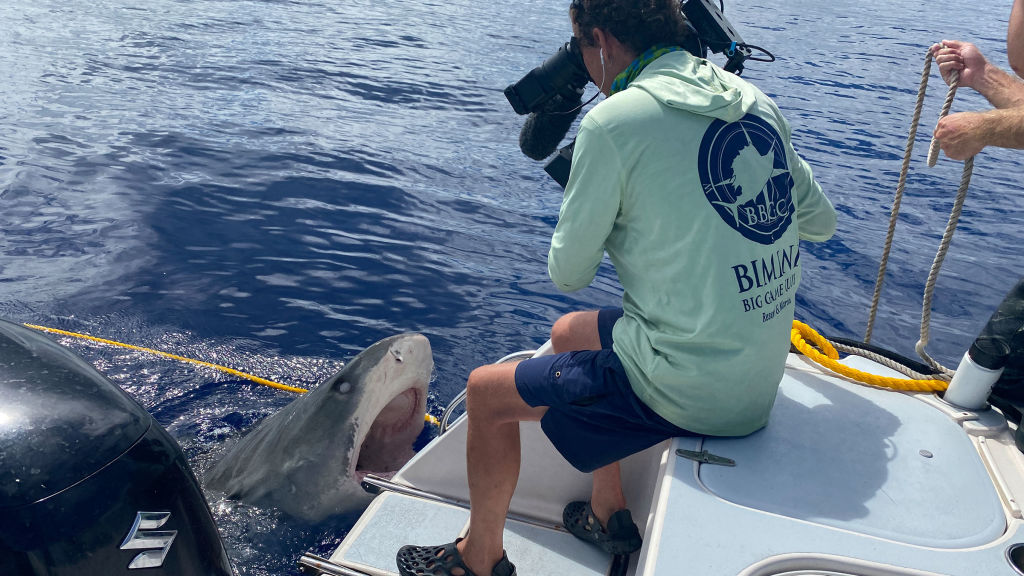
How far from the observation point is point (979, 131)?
87.2 inches

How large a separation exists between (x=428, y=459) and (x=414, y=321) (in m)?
2.54

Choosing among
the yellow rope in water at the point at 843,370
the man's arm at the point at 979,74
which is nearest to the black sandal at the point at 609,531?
the yellow rope in water at the point at 843,370

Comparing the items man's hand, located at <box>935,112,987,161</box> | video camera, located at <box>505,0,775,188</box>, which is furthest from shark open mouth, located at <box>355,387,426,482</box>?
man's hand, located at <box>935,112,987,161</box>

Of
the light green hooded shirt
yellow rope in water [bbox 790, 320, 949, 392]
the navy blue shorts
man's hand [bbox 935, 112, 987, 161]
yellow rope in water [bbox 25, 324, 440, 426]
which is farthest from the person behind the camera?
yellow rope in water [bbox 25, 324, 440, 426]

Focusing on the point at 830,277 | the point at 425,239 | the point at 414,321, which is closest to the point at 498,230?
the point at 425,239

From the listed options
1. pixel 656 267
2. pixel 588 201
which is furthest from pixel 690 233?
pixel 588 201

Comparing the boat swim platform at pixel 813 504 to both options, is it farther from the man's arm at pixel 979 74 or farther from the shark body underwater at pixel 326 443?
the man's arm at pixel 979 74

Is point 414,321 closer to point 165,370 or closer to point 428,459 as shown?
point 165,370

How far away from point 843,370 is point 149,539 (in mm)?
2080

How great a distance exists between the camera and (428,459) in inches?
118

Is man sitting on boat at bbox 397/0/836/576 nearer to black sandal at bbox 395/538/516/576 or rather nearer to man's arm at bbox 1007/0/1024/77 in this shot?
black sandal at bbox 395/538/516/576

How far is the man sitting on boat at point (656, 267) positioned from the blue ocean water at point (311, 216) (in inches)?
49.9

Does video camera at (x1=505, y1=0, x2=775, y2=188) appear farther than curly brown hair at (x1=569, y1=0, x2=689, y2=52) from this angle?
Yes

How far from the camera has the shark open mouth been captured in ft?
11.5
